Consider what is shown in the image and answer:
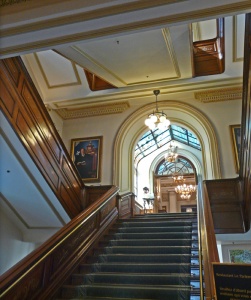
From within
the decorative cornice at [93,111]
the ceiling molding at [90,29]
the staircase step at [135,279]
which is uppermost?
the decorative cornice at [93,111]

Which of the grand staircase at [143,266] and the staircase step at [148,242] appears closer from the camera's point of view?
the grand staircase at [143,266]

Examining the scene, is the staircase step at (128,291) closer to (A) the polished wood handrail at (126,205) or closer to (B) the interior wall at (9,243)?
(B) the interior wall at (9,243)

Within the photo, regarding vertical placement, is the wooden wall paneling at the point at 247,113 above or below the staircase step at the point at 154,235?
above

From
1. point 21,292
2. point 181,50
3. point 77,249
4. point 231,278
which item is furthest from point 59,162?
point 231,278

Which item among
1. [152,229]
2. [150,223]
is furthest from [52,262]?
[150,223]

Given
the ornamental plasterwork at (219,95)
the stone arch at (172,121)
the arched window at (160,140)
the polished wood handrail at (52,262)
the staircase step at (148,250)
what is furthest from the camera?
the arched window at (160,140)

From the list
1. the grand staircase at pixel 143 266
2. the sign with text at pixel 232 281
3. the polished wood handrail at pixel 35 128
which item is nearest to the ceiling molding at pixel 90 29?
the polished wood handrail at pixel 35 128

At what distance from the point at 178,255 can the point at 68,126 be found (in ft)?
20.4

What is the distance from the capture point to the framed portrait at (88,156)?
8.27m

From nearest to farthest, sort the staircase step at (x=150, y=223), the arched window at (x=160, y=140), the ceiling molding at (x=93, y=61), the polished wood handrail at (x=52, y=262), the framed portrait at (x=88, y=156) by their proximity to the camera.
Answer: the polished wood handrail at (x=52, y=262)
the staircase step at (x=150, y=223)
the ceiling molding at (x=93, y=61)
the framed portrait at (x=88, y=156)
the arched window at (x=160, y=140)

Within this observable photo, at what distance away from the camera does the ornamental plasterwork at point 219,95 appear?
7922 mm

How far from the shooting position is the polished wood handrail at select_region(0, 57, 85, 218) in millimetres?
3830

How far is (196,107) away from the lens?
27.1ft

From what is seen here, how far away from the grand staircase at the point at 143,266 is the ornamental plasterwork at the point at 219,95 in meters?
4.09
